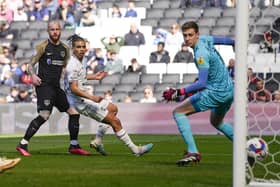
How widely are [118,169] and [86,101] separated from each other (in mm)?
2867

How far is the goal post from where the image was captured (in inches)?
322

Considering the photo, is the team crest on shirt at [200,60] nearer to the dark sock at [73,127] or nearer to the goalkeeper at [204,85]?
the goalkeeper at [204,85]

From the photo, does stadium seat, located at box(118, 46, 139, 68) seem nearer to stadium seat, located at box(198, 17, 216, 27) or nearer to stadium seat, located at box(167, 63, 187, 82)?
stadium seat, located at box(167, 63, 187, 82)

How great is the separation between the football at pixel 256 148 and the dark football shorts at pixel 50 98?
16.8ft

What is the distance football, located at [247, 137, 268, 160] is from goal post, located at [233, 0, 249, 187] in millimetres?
426

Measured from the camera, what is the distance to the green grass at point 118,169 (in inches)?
369

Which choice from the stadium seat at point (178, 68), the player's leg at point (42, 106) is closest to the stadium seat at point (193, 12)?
the stadium seat at point (178, 68)

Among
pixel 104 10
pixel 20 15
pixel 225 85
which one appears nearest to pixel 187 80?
pixel 104 10

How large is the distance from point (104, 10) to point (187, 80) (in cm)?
516

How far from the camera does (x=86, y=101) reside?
1382cm

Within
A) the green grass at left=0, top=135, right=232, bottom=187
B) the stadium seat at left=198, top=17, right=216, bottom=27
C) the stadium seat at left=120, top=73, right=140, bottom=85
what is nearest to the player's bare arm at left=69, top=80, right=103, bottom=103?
the green grass at left=0, top=135, right=232, bottom=187

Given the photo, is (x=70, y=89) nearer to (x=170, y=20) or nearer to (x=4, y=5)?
(x=170, y=20)

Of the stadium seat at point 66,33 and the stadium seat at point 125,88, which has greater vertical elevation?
the stadium seat at point 66,33

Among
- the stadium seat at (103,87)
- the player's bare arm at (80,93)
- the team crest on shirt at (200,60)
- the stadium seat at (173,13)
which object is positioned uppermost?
the stadium seat at (173,13)
